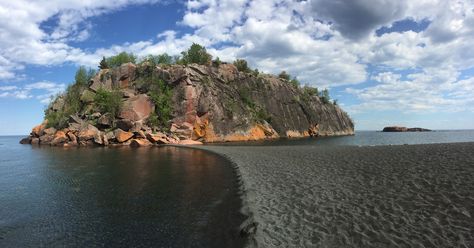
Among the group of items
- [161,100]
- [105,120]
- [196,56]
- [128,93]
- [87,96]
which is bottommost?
[105,120]

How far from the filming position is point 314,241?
39.7 feet

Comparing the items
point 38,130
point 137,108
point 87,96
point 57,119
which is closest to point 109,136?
point 137,108

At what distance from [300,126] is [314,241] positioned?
12046cm

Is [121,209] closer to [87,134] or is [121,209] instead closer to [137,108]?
[87,134]

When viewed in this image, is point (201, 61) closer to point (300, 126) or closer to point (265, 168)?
point (300, 126)

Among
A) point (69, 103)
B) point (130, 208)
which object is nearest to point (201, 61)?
point (69, 103)

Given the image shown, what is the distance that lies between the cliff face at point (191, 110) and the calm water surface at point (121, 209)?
46074mm

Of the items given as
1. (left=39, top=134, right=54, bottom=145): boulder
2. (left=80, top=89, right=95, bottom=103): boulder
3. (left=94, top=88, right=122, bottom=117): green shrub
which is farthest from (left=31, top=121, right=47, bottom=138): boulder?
(left=94, top=88, right=122, bottom=117): green shrub

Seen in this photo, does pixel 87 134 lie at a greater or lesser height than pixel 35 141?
greater

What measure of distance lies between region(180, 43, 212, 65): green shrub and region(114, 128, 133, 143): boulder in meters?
43.9

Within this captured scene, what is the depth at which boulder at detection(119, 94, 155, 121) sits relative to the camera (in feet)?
278

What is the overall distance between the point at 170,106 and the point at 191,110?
20.1 ft

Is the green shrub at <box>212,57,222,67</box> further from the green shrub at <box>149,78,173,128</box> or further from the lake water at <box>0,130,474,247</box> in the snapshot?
the lake water at <box>0,130,474,247</box>

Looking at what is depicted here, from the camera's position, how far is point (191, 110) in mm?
93562
